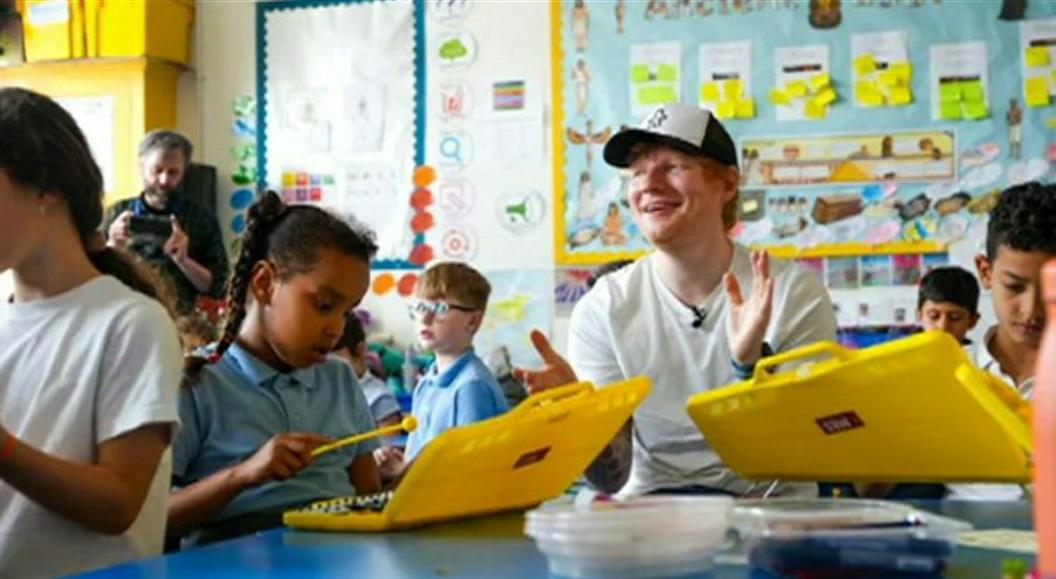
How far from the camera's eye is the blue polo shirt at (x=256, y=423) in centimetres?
170

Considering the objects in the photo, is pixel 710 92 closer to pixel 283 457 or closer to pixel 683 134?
pixel 683 134

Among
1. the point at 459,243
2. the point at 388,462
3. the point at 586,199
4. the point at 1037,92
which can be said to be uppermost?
the point at 1037,92

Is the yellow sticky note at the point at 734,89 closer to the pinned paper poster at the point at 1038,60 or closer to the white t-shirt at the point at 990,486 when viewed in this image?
the pinned paper poster at the point at 1038,60

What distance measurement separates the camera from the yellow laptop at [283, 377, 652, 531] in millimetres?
1360

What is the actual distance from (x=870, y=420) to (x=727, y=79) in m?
2.61

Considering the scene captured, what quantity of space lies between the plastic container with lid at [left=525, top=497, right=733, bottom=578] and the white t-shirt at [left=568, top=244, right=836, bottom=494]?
80 cm

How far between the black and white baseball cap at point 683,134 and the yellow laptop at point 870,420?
2.10 ft

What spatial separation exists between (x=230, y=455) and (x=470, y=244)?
243cm

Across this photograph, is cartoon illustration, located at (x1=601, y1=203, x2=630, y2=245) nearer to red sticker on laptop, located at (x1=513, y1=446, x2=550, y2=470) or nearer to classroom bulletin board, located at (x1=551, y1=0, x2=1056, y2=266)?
classroom bulletin board, located at (x1=551, y1=0, x2=1056, y2=266)

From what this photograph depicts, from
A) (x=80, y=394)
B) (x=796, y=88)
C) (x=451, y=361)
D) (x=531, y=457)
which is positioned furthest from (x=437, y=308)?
(x=80, y=394)

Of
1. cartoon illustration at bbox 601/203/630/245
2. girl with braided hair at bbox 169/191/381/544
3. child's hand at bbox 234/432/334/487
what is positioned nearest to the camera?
child's hand at bbox 234/432/334/487

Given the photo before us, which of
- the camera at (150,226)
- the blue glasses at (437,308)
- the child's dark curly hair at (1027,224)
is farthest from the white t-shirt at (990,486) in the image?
the camera at (150,226)

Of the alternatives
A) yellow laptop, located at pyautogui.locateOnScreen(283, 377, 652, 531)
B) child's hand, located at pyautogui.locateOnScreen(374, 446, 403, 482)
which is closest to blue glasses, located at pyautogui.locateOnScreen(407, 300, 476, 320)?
child's hand, located at pyautogui.locateOnScreen(374, 446, 403, 482)

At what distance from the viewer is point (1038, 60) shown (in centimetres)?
364
